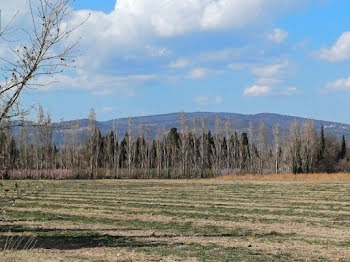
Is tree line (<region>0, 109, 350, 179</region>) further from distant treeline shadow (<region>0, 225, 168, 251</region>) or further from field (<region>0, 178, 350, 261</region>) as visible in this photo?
distant treeline shadow (<region>0, 225, 168, 251</region>)

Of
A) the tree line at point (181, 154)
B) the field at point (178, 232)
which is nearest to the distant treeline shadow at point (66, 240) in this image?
the field at point (178, 232)

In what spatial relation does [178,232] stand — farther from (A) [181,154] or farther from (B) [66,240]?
(A) [181,154]

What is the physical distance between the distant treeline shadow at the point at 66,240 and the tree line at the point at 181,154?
2656 inches

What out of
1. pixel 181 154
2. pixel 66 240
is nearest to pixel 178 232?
pixel 66 240

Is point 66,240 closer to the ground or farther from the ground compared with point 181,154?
closer to the ground

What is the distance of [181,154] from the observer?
325 ft

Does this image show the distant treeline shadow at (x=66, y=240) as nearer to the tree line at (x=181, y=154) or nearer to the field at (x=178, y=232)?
the field at (x=178, y=232)

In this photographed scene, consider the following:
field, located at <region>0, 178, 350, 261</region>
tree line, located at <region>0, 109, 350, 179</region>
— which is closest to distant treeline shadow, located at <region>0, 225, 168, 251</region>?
field, located at <region>0, 178, 350, 261</region>

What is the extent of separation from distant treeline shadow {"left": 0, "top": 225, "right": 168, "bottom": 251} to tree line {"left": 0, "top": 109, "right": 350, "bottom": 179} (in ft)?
221

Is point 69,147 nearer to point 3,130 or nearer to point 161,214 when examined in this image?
point 161,214

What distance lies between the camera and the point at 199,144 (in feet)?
342

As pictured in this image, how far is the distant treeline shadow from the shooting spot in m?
15.1

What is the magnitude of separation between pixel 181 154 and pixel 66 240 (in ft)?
273

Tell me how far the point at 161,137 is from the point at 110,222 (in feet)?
273
